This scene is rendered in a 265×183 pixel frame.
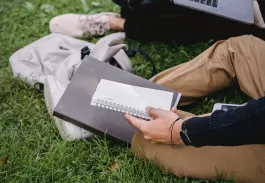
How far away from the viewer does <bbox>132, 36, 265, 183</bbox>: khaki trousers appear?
216cm

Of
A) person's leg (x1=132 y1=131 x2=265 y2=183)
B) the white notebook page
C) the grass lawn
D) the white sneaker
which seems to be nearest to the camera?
person's leg (x1=132 y1=131 x2=265 y2=183)

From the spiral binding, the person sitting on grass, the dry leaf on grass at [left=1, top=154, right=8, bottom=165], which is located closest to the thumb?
the spiral binding

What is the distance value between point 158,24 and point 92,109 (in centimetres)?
112

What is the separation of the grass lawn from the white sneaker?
0.10 m

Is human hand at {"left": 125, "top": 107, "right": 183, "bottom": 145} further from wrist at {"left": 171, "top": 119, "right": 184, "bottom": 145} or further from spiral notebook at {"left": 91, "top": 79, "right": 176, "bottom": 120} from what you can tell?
spiral notebook at {"left": 91, "top": 79, "right": 176, "bottom": 120}

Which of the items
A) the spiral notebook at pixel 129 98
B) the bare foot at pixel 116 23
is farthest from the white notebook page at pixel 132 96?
the bare foot at pixel 116 23

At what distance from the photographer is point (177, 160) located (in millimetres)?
2252

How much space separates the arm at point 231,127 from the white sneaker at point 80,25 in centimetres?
179

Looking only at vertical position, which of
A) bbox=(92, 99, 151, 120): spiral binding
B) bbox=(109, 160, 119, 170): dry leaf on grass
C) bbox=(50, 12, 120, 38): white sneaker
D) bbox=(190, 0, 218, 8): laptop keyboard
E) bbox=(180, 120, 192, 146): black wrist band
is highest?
bbox=(190, 0, 218, 8): laptop keyboard

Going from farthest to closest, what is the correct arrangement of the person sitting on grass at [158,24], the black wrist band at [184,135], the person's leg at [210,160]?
the person sitting on grass at [158,24], the person's leg at [210,160], the black wrist band at [184,135]

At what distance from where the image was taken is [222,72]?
2652 mm

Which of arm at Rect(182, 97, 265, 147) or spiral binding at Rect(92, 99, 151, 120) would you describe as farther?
spiral binding at Rect(92, 99, 151, 120)

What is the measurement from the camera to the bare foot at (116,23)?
3584mm

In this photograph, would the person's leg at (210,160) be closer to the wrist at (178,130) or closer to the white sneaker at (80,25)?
the wrist at (178,130)
